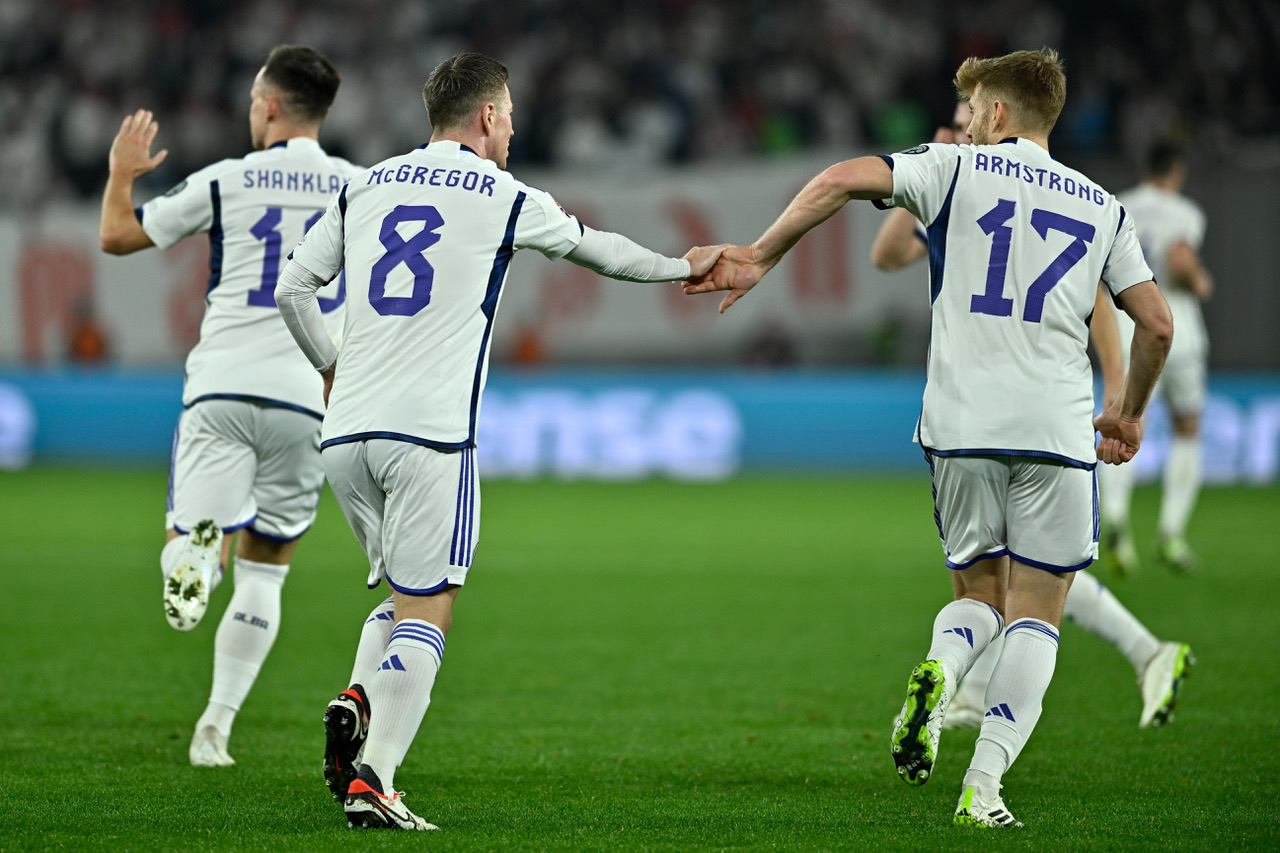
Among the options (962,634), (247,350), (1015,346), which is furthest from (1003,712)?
(247,350)

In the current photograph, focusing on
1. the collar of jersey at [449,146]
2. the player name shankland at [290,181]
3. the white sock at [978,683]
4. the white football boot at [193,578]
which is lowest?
the white sock at [978,683]

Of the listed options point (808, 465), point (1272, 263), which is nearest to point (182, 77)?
point (808, 465)

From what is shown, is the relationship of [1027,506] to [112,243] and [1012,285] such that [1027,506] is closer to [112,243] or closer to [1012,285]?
[1012,285]

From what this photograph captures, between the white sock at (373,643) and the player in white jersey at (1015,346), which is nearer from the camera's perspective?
the player in white jersey at (1015,346)

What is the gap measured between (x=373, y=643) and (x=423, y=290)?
1085 mm

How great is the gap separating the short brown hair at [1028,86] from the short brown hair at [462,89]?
1.43m

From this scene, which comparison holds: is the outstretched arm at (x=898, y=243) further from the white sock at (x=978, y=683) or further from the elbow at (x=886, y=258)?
the white sock at (x=978, y=683)

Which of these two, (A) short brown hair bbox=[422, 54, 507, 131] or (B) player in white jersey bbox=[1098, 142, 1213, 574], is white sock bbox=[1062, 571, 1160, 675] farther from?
(B) player in white jersey bbox=[1098, 142, 1213, 574]

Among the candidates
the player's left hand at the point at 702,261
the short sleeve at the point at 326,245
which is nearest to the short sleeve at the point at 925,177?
the player's left hand at the point at 702,261

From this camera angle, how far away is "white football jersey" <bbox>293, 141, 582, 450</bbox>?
4102mm

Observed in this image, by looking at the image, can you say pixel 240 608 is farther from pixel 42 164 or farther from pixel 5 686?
pixel 42 164

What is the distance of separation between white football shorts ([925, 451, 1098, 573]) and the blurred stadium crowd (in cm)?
1413

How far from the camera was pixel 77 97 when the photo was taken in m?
18.5

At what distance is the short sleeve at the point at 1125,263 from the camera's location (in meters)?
4.27
